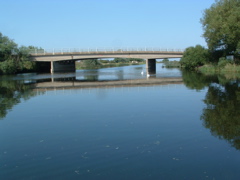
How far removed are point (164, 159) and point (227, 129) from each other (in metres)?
4.34

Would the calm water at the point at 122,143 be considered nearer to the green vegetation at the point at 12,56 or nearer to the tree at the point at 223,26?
the tree at the point at 223,26

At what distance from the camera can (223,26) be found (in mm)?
49594

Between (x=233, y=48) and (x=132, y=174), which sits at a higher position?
(x=233, y=48)

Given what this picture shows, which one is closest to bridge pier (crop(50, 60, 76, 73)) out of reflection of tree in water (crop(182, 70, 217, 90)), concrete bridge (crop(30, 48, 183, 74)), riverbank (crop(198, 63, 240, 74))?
concrete bridge (crop(30, 48, 183, 74))

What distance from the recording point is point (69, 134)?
11.5m

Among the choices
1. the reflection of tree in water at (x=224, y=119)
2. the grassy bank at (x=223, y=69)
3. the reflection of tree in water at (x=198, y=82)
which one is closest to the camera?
the reflection of tree in water at (x=224, y=119)

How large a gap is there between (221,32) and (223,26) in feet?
7.59

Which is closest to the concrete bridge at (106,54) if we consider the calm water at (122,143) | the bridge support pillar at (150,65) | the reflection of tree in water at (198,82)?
the bridge support pillar at (150,65)

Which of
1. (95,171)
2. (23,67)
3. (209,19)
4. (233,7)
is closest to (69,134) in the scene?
(95,171)

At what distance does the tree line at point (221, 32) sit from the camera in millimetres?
49062

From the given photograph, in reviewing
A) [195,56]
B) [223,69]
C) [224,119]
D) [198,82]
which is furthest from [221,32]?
[224,119]

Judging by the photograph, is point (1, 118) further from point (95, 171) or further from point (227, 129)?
point (227, 129)

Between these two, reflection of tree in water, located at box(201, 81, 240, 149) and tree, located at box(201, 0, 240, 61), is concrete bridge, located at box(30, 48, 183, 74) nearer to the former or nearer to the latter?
tree, located at box(201, 0, 240, 61)

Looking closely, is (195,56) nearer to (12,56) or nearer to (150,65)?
(150,65)
